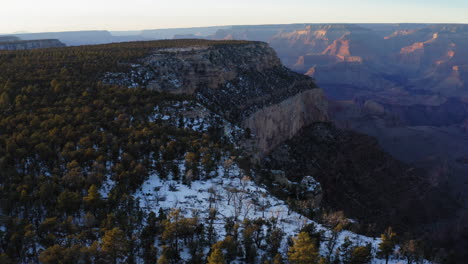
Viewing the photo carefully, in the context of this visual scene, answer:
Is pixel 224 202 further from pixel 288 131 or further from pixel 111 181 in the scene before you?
pixel 288 131

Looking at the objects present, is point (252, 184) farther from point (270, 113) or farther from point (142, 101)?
point (270, 113)

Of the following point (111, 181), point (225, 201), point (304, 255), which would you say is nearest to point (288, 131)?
point (225, 201)

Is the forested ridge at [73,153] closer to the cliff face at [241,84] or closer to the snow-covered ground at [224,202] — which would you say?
the snow-covered ground at [224,202]

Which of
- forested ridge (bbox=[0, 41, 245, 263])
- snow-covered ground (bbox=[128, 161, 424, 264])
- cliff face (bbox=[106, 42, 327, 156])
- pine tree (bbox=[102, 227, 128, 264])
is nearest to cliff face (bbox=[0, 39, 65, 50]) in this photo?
forested ridge (bbox=[0, 41, 245, 263])

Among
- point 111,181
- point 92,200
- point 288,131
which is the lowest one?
point 288,131

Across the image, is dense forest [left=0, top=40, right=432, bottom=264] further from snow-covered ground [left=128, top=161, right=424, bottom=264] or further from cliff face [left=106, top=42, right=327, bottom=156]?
cliff face [left=106, top=42, right=327, bottom=156]

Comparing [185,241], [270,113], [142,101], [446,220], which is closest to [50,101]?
[142,101]
